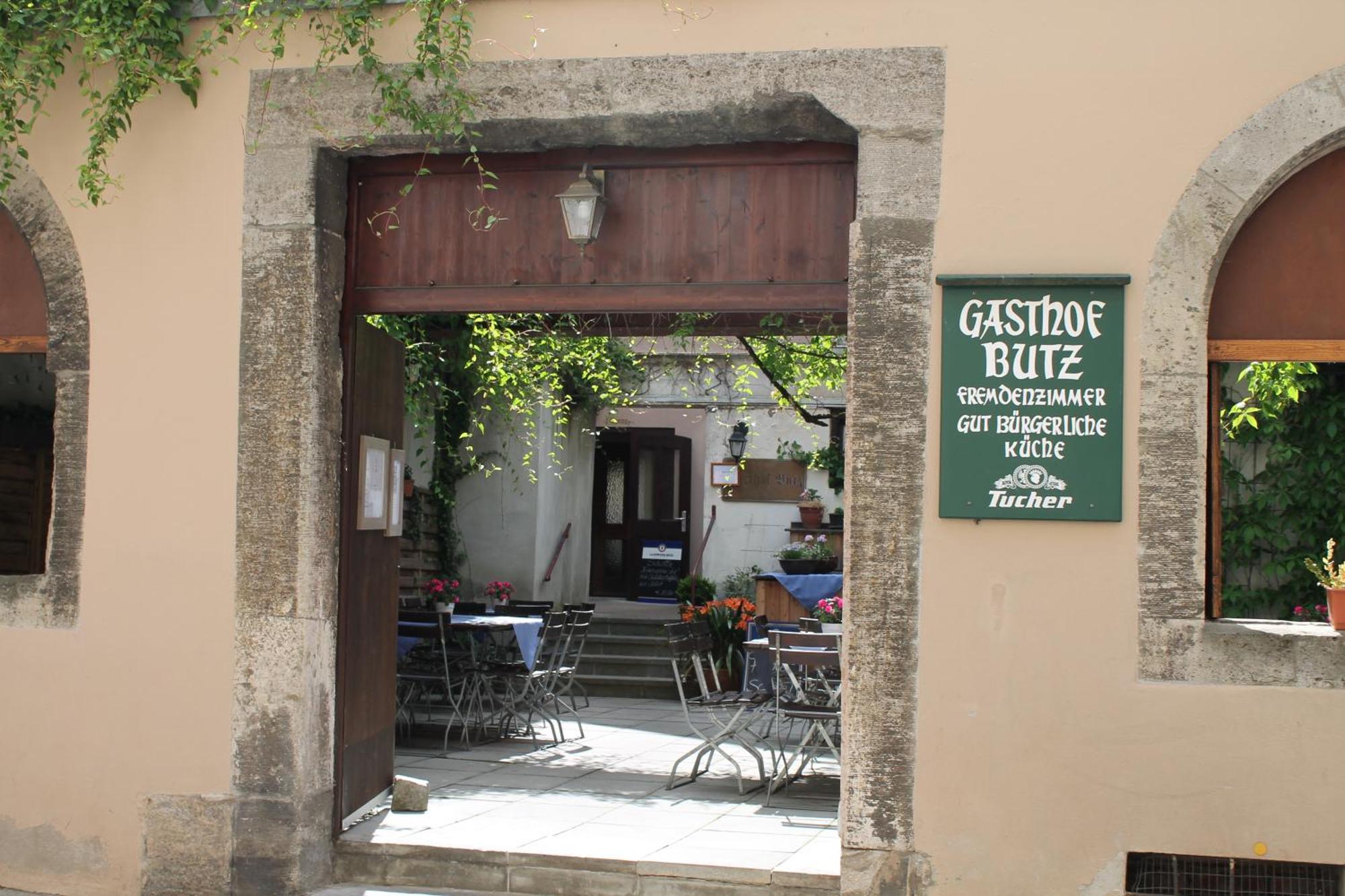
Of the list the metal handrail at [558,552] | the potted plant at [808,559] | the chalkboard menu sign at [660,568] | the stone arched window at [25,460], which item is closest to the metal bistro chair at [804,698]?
the stone arched window at [25,460]

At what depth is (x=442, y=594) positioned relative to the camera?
34.8 ft

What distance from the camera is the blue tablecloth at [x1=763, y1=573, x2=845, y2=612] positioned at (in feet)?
38.1

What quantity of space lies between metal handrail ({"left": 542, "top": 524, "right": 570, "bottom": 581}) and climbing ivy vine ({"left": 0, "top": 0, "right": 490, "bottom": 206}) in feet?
28.5

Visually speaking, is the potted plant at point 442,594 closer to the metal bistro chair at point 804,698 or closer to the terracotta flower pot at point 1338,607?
the metal bistro chair at point 804,698

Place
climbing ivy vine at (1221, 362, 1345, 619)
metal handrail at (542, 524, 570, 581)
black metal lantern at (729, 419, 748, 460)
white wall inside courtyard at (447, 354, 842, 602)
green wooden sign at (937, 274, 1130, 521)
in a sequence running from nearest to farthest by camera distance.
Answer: green wooden sign at (937, 274, 1130, 521), climbing ivy vine at (1221, 362, 1345, 619), white wall inside courtyard at (447, 354, 842, 602), metal handrail at (542, 524, 570, 581), black metal lantern at (729, 419, 748, 460)

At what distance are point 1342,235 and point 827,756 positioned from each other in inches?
182

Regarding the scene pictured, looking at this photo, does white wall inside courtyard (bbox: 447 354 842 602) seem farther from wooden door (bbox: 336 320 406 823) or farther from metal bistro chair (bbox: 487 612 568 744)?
wooden door (bbox: 336 320 406 823)

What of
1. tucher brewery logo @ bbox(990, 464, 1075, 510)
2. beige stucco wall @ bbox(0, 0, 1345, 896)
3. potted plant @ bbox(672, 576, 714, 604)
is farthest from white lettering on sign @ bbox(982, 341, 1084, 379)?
potted plant @ bbox(672, 576, 714, 604)

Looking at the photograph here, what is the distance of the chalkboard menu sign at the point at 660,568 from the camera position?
1673cm

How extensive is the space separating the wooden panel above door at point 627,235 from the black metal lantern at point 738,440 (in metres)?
9.67

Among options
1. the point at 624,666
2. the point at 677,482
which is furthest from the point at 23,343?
the point at 677,482

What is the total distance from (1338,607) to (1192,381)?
90 cm

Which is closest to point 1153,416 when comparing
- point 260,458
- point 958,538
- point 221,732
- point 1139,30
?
point 958,538

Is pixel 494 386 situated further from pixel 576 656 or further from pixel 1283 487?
pixel 1283 487
